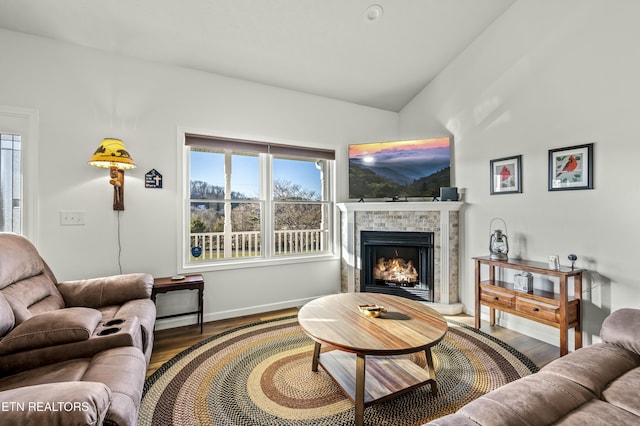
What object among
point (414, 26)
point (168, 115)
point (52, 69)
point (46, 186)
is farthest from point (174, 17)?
point (414, 26)

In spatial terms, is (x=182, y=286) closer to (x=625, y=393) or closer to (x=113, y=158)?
(x=113, y=158)

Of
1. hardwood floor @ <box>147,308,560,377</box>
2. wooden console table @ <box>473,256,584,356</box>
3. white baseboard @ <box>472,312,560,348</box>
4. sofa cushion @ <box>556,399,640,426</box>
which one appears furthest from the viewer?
white baseboard @ <box>472,312,560,348</box>

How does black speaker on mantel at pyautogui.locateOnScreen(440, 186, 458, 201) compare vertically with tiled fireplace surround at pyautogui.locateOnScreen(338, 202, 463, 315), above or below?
above

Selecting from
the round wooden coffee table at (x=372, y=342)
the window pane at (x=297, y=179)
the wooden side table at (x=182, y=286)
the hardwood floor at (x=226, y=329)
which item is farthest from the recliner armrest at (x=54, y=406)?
the window pane at (x=297, y=179)

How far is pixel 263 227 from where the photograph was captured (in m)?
3.71

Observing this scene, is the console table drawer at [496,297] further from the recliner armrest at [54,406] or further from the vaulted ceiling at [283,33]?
the recliner armrest at [54,406]

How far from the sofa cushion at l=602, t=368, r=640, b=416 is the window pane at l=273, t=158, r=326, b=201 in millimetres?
3238

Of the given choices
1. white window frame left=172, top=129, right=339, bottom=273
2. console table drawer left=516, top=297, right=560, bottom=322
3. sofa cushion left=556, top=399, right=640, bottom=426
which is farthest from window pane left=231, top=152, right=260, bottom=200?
sofa cushion left=556, top=399, right=640, bottom=426

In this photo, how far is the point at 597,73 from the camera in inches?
95.7

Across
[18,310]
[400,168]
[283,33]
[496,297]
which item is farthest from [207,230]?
[496,297]

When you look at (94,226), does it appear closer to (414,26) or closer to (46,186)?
(46,186)

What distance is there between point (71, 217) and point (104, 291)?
915mm

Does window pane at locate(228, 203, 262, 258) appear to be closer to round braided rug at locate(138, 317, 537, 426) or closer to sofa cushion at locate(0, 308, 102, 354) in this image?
round braided rug at locate(138, 317, 537, 426)

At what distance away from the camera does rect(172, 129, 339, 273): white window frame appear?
3.15m
